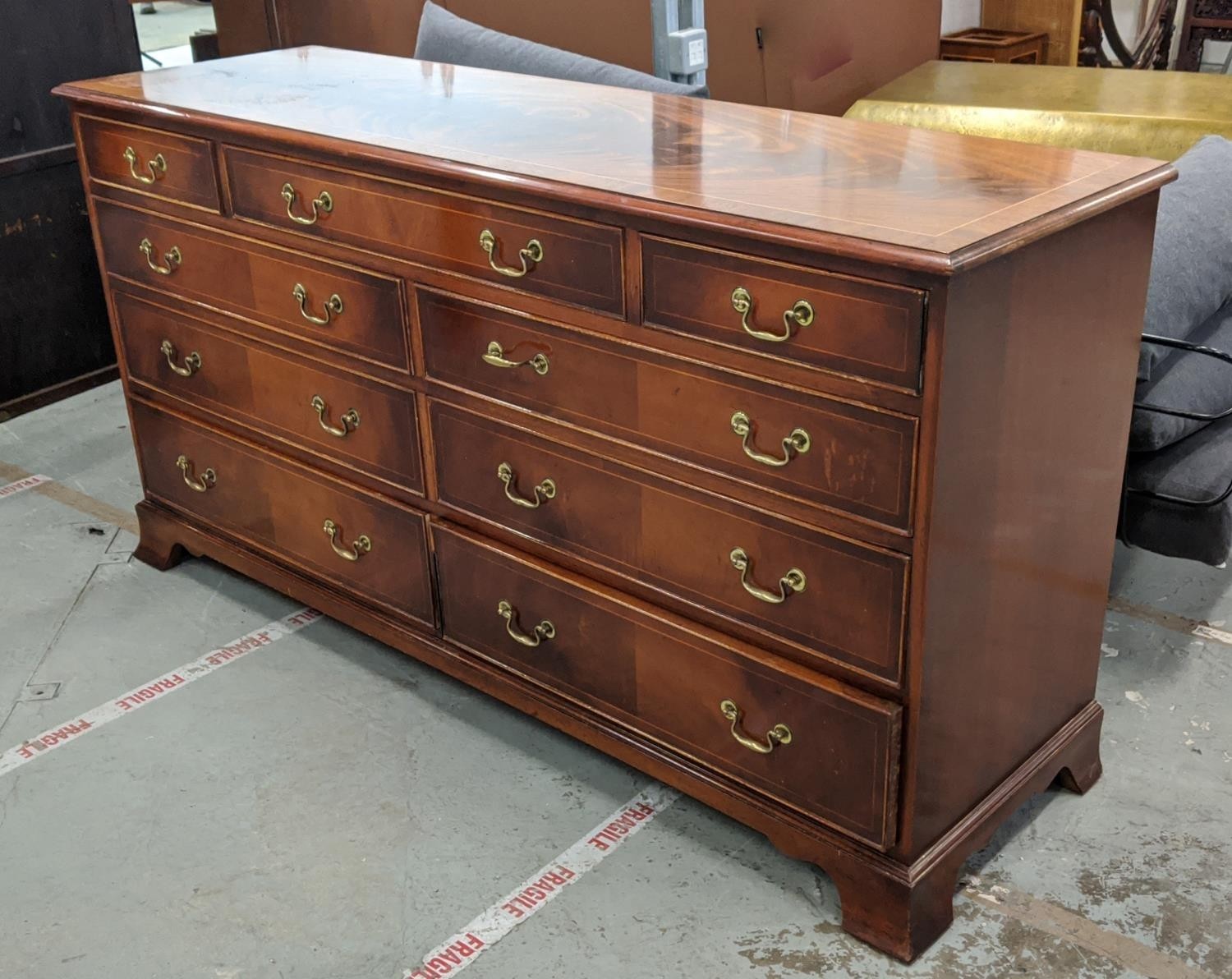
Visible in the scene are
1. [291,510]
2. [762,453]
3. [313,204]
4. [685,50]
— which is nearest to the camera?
[762,453]

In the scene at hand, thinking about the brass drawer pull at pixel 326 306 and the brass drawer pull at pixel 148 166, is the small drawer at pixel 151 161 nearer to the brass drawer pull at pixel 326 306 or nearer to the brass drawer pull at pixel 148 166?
the brass drawer pull at pixel 148 166

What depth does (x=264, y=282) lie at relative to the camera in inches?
109

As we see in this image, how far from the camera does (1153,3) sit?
7762 mm

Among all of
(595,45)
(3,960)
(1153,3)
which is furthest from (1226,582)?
(1153,3)

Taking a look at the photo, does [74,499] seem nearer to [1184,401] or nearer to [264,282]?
[264,282]

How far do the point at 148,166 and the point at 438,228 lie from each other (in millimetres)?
927

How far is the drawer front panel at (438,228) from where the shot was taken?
6.97 feet

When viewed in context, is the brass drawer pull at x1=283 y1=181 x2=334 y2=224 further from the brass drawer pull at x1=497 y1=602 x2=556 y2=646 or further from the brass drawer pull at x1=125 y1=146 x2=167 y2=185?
the brass drawer pull at x1=497 y1=602 x2=556 y2=646

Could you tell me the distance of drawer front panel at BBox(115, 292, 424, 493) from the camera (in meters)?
2.66

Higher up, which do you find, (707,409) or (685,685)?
(707,409)

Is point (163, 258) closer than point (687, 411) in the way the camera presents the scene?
No

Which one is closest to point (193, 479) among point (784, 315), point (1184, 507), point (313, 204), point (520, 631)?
point (313, 204)

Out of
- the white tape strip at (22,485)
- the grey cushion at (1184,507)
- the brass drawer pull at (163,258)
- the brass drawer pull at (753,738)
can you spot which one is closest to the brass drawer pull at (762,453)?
the brass drawer pull at (753,738)

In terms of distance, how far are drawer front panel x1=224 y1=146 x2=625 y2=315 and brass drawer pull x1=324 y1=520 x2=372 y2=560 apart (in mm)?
646
